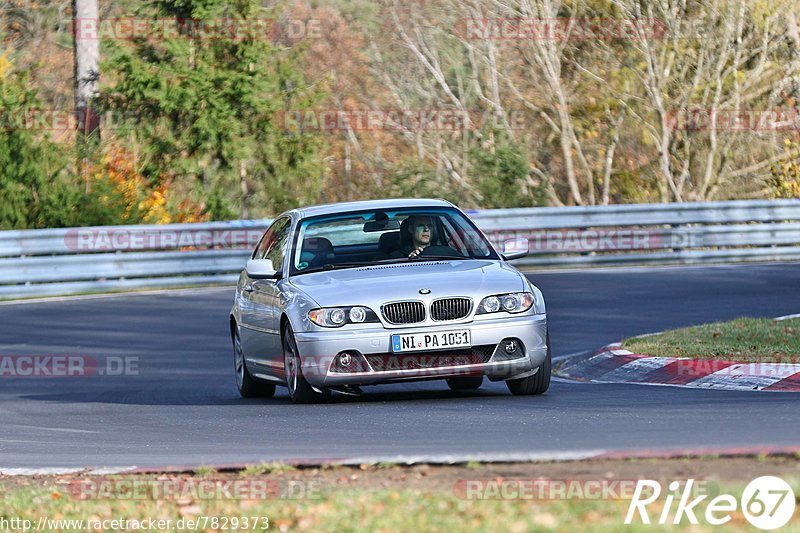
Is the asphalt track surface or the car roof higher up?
the car roof

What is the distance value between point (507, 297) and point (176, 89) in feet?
68.5

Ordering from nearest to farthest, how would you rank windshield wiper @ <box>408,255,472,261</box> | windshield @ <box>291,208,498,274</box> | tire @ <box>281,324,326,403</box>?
tire @ <box>281,324,326,403</box> < windshield wiper @ <box>408,255,472,261</box> < windshield @ <box>291,208,498,274</box>

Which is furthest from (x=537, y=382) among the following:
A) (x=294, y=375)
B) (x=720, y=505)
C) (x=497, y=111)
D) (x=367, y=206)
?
(x=497, y=111)

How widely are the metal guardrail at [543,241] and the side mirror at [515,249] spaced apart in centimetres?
1279

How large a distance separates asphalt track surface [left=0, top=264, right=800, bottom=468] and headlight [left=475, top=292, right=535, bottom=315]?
0.65 meters

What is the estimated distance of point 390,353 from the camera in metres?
10.8

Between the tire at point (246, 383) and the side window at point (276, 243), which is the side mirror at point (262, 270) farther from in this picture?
the tire at point (246, 383)

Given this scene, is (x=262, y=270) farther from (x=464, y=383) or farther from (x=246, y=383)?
(x=464, y=383)

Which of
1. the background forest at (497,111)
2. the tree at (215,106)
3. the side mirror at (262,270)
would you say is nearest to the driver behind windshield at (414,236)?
the side mirror at (262,270)

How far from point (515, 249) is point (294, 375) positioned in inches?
77.5

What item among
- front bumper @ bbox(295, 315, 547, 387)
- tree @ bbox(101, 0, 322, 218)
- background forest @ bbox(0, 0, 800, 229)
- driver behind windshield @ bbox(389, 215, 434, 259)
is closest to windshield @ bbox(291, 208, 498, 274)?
driver behind windshield @ bbox(389, 215, 434, 259)

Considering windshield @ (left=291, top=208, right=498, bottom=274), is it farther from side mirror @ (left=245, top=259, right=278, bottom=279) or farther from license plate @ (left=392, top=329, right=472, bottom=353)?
license plate @ (left=392, top=329, right=472, bottom=353)

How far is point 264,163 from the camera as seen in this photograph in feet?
104

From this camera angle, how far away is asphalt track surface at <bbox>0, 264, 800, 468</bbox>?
8.20 meters
